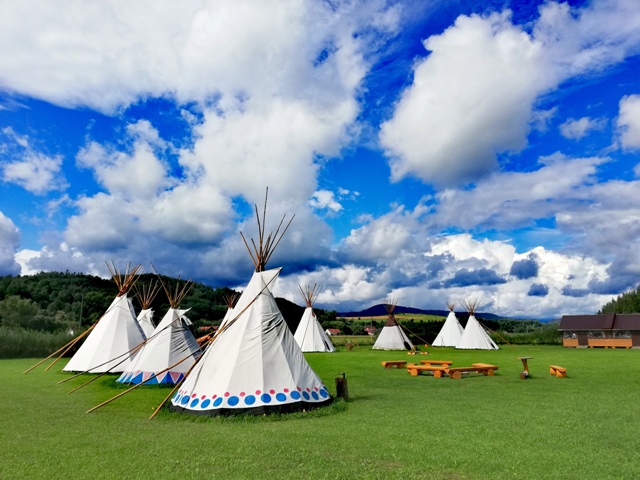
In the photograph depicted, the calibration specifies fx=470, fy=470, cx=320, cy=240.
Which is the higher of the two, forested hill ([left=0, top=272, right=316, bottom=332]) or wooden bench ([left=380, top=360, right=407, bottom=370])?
forested hill ([left=0, top=272, right=316, bottom=332])

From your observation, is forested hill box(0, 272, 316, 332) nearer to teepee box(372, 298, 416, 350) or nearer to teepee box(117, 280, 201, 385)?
teepee box(372, 298, 416, 350)

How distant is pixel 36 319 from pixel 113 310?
1909cm

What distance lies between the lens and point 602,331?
131 ft

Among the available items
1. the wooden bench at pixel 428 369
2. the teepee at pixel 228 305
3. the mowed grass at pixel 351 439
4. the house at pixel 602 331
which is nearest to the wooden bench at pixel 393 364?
the wooden bench at pixel 428 369

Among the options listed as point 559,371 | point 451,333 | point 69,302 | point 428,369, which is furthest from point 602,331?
point 69,302

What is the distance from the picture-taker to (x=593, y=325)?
40.6 m

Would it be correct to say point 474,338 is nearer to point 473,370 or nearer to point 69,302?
point 473,370

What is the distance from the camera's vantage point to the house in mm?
38344

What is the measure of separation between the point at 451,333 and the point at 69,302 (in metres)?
37.1

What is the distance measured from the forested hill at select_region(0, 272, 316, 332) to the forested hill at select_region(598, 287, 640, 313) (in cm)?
3893

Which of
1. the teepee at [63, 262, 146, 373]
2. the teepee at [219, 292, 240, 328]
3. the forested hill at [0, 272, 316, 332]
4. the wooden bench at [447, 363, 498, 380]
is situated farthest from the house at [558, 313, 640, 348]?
the teepee at [63, 262, 146, 373]

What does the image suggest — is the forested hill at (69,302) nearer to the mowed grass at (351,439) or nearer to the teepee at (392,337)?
the teepee at (392,337)

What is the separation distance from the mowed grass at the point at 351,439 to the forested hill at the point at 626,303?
5213cm

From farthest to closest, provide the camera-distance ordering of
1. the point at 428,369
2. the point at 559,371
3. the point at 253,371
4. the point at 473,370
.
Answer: the point at 428,369, the point at 473,370, the point at 559,371, the point at 253,371
